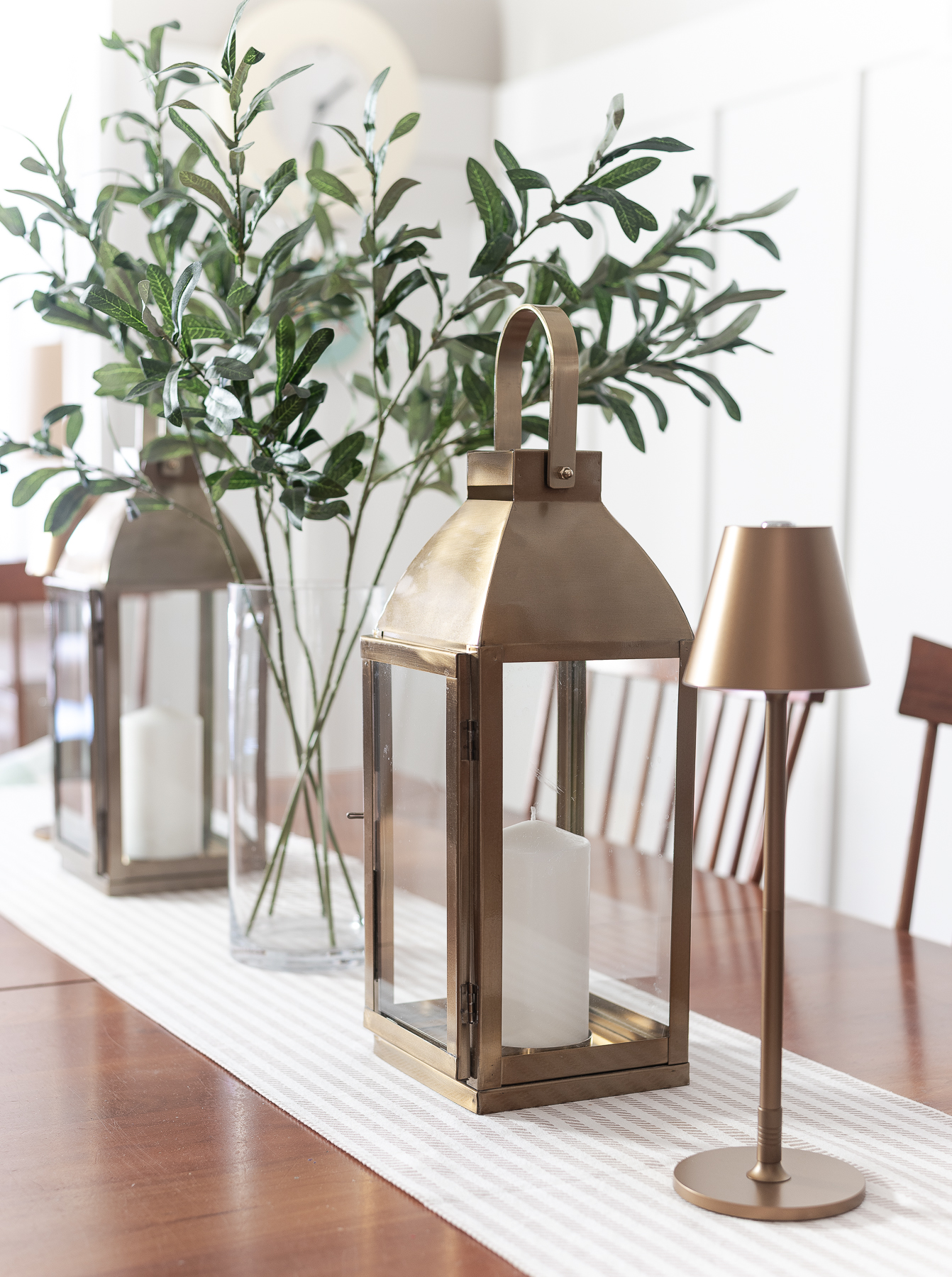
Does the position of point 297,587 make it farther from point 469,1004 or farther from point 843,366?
point 843,366

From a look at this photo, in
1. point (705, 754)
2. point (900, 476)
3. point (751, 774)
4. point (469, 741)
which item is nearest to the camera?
point (469, 741)

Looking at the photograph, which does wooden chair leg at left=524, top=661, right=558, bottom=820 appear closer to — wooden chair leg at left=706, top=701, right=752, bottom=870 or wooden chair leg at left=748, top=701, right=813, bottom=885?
wooden chair leg at left=748, top=701, right=813, bottom=885

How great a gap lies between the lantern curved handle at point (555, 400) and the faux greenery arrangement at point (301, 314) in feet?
0.41

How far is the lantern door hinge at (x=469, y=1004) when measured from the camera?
3.12 feet

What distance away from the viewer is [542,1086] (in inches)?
38.7

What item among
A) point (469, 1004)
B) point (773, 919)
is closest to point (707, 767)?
point (469, 1004)

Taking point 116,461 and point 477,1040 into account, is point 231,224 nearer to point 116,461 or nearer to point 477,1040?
Result: point 477,1040

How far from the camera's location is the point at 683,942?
1.01 metres

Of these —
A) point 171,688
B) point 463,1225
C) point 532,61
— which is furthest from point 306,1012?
point 532,61

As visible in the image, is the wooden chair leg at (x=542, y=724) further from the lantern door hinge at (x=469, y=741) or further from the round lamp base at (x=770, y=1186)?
the round lamp base at (x=770, y=1186)

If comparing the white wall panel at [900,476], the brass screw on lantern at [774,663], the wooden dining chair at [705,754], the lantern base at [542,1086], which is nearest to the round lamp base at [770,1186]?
the brass screw on lantern at [774,663]

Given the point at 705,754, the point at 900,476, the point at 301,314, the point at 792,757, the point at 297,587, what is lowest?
the point at 705,754

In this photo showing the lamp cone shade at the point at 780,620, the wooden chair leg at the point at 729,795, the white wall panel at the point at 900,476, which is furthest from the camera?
the white wall panel at the point at 900,476

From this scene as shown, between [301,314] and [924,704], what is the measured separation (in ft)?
2.59
